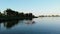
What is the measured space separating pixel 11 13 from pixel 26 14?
4851 cm

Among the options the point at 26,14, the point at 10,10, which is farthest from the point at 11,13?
the point at 26,14

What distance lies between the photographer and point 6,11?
138500 mm

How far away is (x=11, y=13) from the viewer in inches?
5615

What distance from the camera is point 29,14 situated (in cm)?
19462

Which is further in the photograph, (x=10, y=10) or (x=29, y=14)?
(x=29, y=14)

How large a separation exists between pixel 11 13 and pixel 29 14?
55969 millimetres

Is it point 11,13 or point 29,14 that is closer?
point 11,13

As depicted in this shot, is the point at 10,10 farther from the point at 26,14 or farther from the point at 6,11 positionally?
the point at 26,14

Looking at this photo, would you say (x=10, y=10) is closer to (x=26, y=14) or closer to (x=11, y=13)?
(x=11, y=13)

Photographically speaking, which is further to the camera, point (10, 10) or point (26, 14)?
point (26, 14)

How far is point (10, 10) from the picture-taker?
461 ft

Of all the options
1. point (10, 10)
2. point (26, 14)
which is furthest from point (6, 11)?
point (26, 14)

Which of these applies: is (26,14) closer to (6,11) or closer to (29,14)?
(29,14)

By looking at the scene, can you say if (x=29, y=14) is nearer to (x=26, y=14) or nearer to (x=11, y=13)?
(x=26, y=14)
